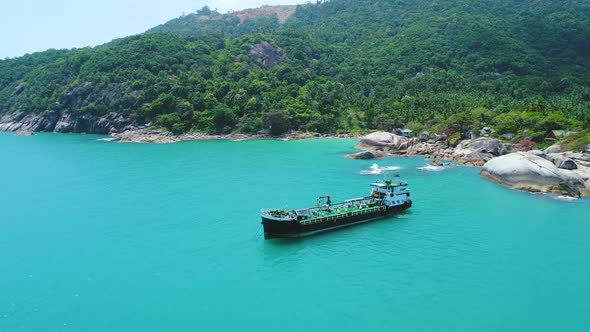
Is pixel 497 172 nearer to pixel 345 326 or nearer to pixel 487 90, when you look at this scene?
pixel 345 326

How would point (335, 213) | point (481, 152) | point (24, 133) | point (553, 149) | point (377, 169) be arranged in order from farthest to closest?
point (24, 133), point (481, 152), point (377, 169), point (553, 149), point (335, 213)

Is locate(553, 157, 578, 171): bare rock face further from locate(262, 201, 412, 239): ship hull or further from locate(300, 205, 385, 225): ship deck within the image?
locate(262, 201, 412, 239): ship hull

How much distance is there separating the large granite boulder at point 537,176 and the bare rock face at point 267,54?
13251cm

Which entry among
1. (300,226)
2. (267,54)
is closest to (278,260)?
(300,226)

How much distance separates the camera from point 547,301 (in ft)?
104

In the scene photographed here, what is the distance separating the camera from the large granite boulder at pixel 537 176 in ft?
193

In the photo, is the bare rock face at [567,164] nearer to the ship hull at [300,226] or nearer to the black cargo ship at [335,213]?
the black cargo ship at [335,213]

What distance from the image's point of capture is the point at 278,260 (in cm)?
3875

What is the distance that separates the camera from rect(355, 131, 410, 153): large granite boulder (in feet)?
319

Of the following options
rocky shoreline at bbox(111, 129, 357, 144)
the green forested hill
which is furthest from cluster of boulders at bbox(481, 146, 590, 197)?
rocky shoreline at bbox(111, 129, 357, 144)

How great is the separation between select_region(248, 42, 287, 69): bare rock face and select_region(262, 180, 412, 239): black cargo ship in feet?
459

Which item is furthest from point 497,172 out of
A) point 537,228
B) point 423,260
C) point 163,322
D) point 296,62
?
point 296,62

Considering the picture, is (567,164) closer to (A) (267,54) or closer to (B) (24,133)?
(A) (267,54)

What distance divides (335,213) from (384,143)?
55.0 metres
